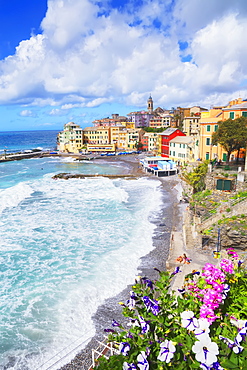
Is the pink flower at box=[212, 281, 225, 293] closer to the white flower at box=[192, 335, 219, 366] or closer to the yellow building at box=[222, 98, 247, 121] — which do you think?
the white flower at box=[192, 335, 219, 366]

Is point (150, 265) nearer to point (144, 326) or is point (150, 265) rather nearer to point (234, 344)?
point (144, 326)

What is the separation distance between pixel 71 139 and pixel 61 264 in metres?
93.0

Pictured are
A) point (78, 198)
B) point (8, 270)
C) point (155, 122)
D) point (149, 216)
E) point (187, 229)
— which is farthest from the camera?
point (155, 122)

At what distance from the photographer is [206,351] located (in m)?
3.90

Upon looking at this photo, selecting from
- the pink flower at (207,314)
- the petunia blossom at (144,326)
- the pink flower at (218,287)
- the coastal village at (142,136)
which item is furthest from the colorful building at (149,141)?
the petunia blossom at (144,326)

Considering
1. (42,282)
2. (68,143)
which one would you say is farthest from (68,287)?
(68,143)

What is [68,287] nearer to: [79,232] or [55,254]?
[55,254]

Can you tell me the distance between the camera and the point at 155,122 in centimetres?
11900

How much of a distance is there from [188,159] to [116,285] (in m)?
45.3

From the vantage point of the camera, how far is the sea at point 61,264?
11875 mm

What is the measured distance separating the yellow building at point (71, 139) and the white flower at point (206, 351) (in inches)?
4115

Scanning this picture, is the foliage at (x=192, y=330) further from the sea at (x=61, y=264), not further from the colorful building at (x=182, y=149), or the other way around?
the colorful building at (x=182, y=149)

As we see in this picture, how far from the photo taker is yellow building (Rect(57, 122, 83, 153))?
348 ft

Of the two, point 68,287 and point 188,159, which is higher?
point 188,159
